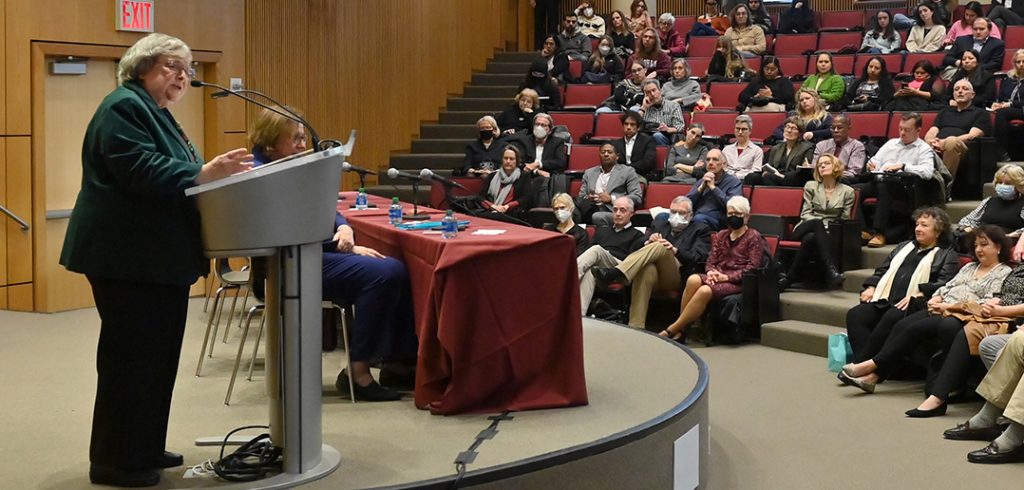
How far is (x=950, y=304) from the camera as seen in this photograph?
205 inches

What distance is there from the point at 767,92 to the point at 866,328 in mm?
3827

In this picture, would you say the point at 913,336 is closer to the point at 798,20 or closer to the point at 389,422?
the point at 389,422

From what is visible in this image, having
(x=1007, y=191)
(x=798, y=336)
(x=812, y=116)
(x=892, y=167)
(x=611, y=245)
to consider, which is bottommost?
(x=798, y=336)

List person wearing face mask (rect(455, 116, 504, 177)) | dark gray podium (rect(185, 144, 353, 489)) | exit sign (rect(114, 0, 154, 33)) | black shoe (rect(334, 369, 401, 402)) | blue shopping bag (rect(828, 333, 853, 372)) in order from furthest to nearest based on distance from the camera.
→ 1. person wearing face mask (rect(455, 116, 504, 177))
2. exit sign (rect(114, 0, 154, 33))
3. blue shopping bag (rect(828, 333, 853, 372))
4. black shoe (rect(334, 369, 401, 402))
5. dark gray podium (rect(185, 144, 353, 489))

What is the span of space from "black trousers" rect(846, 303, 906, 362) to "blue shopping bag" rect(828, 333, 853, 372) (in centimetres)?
8

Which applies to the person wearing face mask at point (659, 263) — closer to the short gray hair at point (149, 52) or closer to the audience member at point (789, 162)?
the audience member at point (789, 162)

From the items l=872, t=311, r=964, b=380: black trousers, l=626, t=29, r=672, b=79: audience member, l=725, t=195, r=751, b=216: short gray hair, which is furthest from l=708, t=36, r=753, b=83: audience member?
l=872, t=311, r=964, b=380: black trousers

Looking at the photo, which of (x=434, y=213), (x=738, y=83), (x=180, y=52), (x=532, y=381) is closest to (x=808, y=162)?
(x=738, y=83)

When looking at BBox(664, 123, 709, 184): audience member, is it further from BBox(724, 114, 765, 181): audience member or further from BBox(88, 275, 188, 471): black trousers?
BBox(88, 275, 188, 471): black trousers

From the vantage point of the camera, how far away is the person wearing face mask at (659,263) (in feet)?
22.6

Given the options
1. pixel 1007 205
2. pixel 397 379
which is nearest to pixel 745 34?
pixel 1007 205

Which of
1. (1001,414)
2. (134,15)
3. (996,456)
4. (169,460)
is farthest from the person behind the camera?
(134,15)

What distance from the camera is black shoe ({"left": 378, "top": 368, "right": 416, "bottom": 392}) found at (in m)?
4.17

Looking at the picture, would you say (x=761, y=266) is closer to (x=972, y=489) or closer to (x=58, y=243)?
(x=972, y=489)
